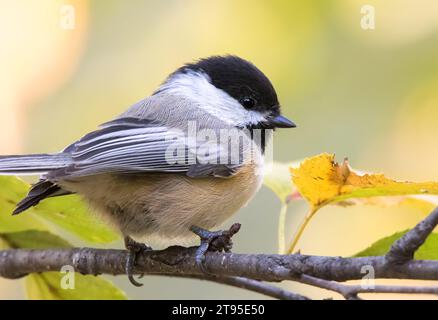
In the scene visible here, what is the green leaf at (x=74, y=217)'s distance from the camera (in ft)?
4.78

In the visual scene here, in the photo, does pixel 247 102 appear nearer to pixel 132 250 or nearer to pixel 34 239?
pixel 132 250

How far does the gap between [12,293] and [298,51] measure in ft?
4.72

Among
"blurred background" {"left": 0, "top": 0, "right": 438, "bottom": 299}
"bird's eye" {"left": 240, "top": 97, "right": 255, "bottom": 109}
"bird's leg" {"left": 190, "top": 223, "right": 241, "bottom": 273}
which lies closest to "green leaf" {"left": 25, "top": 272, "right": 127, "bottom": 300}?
"bird's leg" {"left": 190, "top": 223, "right": 241, "bottom": 273}

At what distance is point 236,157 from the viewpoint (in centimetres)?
162

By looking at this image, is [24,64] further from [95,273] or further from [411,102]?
[411,102]

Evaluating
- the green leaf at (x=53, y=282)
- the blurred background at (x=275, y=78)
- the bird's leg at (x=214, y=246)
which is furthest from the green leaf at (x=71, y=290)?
the blurred background at (x=275, y=78)

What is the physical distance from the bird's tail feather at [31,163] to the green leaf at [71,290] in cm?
25

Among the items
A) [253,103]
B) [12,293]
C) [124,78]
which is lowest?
[12,293]

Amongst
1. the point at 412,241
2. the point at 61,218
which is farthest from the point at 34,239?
the point at 412,241

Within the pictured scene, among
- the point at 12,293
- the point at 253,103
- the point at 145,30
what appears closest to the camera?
the point at 253,103

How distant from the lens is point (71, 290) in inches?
56.1

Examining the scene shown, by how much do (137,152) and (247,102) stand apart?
440 millimetres

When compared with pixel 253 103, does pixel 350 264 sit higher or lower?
lower

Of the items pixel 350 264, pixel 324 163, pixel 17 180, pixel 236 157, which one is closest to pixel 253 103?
pixel 236 157
